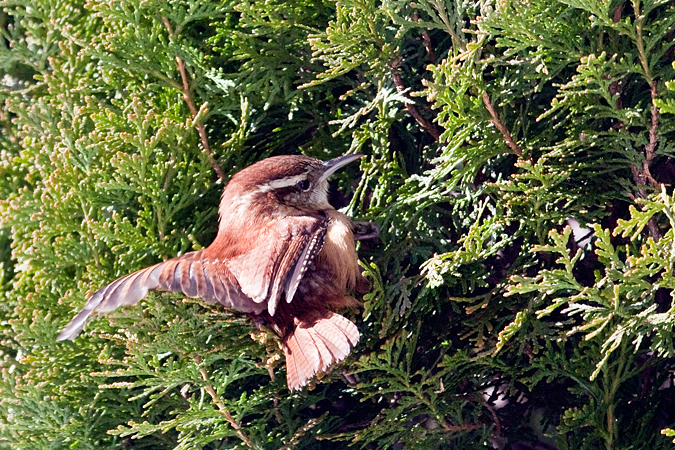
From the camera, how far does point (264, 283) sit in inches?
115

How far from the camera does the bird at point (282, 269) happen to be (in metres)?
2.77

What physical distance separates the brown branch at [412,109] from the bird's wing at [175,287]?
3.26ft

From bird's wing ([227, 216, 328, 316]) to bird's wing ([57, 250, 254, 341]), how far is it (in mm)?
52

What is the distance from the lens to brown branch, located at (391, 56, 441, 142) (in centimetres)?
303

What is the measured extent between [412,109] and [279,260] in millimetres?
823

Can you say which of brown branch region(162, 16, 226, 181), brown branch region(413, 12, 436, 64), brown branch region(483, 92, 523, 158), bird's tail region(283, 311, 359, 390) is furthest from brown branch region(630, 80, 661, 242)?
brown branch region(162, 16, 226, 181)

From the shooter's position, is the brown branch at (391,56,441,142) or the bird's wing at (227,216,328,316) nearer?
the bird's wing at (227,216,328,316)

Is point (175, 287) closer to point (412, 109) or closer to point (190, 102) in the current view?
point (190, 102)

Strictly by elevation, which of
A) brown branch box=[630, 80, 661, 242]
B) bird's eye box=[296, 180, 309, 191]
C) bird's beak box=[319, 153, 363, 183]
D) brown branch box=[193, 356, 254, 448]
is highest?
brown branch box=[630, 80, 661, 242]

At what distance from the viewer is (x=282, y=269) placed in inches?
117

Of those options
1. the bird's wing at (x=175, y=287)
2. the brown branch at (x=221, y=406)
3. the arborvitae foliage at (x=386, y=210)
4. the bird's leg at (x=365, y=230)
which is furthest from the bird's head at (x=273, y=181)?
the brown branch at (x=221, y=406)

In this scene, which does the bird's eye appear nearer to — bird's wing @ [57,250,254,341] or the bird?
the bird

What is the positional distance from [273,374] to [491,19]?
63.3 inches

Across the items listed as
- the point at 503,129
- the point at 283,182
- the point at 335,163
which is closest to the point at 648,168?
the point at 503,129
